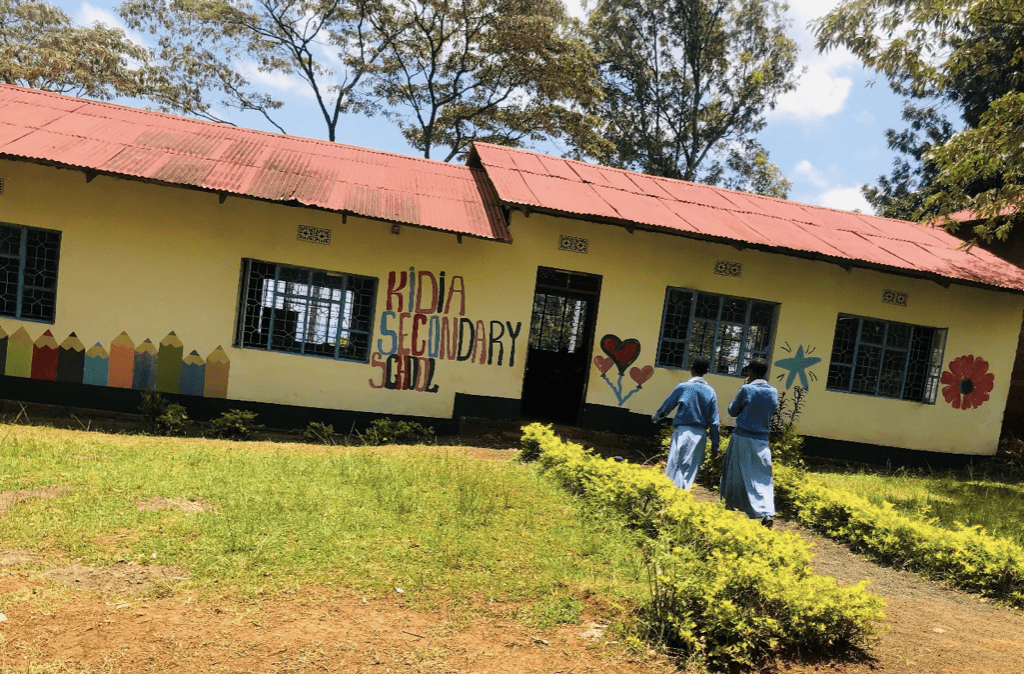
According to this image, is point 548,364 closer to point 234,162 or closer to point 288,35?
point 234,162

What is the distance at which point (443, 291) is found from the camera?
9.00 m

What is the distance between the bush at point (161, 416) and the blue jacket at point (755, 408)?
6130 mm

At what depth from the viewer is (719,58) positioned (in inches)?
928

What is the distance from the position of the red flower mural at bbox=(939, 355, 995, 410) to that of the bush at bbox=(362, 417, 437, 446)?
7.96 metres

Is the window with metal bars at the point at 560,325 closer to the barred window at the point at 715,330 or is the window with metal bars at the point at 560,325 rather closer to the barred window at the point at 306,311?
the barred window at the point at 715,330

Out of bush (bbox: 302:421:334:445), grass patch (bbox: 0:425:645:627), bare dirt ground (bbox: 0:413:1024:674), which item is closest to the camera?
bare dirt ground (bbox: 0:413:1024:674)

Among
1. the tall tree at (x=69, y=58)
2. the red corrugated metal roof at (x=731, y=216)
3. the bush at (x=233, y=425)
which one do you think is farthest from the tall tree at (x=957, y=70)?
the tall tree at (x=69, y=58)

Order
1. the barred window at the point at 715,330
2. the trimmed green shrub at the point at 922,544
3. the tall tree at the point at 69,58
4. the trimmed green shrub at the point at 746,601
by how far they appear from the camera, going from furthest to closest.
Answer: the tall tree at the point at 69,58 → the barred window at the point at 715,330 → the trimmed green shrub at the point at 922,544 → the trimmed green shrub at the point at 746,601

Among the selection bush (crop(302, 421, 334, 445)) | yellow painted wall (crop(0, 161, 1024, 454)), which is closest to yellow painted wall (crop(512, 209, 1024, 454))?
yellow painted wall (crop(0, 161, 1024, 454))

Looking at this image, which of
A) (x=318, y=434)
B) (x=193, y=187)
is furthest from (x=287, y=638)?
(x=193, y=187)

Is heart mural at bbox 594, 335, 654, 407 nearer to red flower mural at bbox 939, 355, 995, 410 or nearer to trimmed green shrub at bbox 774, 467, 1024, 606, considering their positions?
trimmed green shrub at bbox 774, 467, 1024, 606

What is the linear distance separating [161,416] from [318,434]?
1781 mm

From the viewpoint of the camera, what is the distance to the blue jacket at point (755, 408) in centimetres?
608

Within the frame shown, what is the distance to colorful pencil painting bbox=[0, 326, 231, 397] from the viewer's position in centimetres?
813
